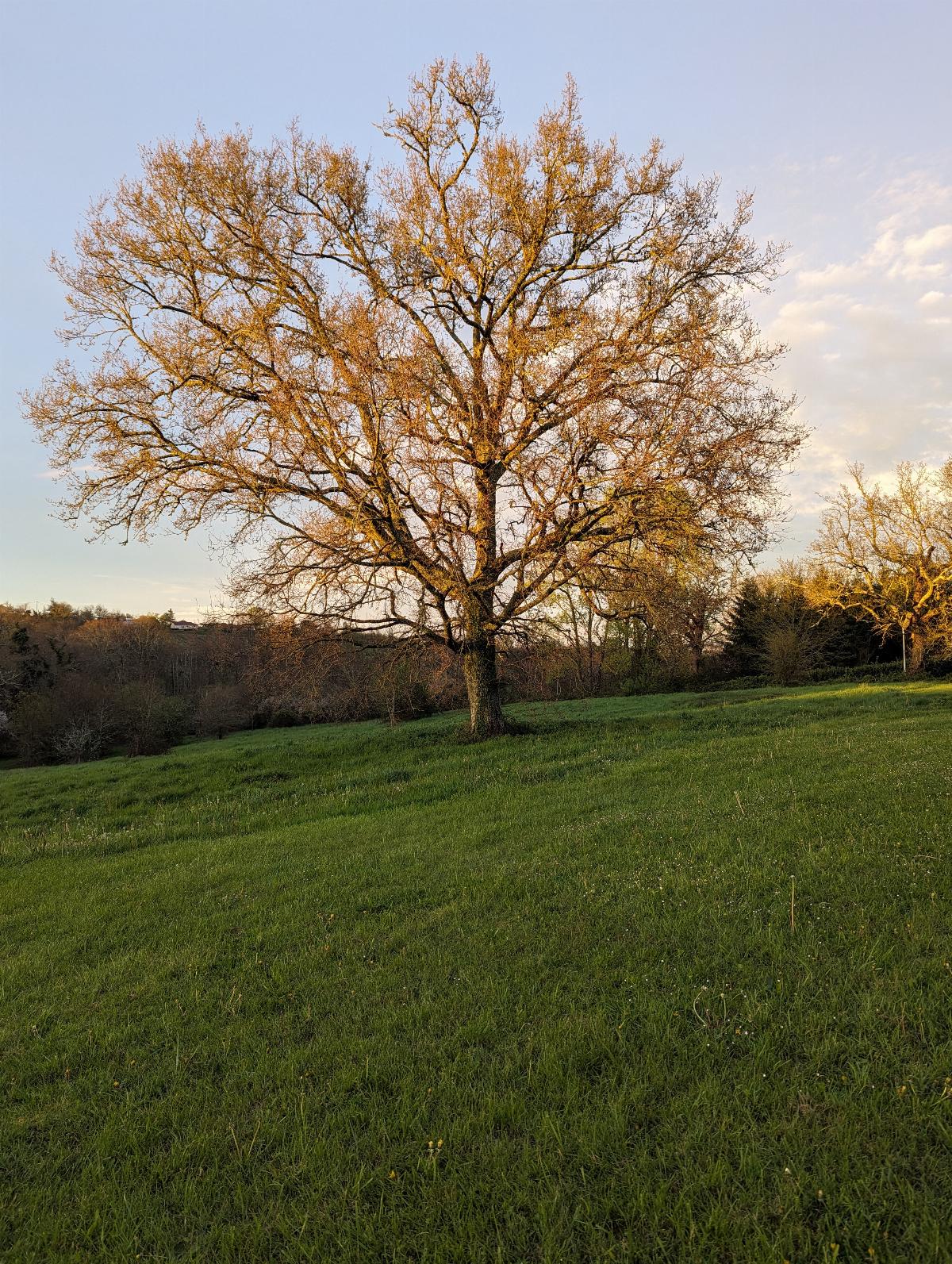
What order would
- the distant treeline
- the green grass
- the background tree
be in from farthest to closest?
the background tree < the distant treeline < the green grass

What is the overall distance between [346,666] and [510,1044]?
1437 centimetres

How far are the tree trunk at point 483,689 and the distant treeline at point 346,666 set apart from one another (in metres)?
0.66

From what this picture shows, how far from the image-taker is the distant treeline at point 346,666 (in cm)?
1656

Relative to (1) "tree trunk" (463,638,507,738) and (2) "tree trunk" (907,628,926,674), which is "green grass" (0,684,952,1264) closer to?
(1) "tree trunk" (463,638,507,738)

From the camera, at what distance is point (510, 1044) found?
3832mm

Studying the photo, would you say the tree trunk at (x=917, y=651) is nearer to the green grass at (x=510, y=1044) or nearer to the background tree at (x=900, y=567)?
the background tree at (x=900, y=567)

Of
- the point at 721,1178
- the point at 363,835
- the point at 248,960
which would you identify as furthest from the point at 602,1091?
the point at 363,835

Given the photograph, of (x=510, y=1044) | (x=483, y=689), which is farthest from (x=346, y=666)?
(x=510, y=1044)

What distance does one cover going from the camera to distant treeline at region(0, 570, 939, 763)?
16562 mm

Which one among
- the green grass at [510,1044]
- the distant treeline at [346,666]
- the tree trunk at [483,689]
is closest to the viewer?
the green grass at [510,1044]

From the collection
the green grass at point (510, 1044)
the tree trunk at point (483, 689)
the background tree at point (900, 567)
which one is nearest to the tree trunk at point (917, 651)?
the background tree at point (900, 567)

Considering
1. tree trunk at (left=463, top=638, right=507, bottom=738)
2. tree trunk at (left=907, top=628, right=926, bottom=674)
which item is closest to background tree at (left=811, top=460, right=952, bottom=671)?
tree trunk at (left=907, top=628, right=926, bottom=674)

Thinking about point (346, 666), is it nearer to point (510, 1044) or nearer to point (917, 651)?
point (510, 1044)

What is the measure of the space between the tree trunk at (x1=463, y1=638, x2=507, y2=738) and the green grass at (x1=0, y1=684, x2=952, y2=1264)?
27.5ft
